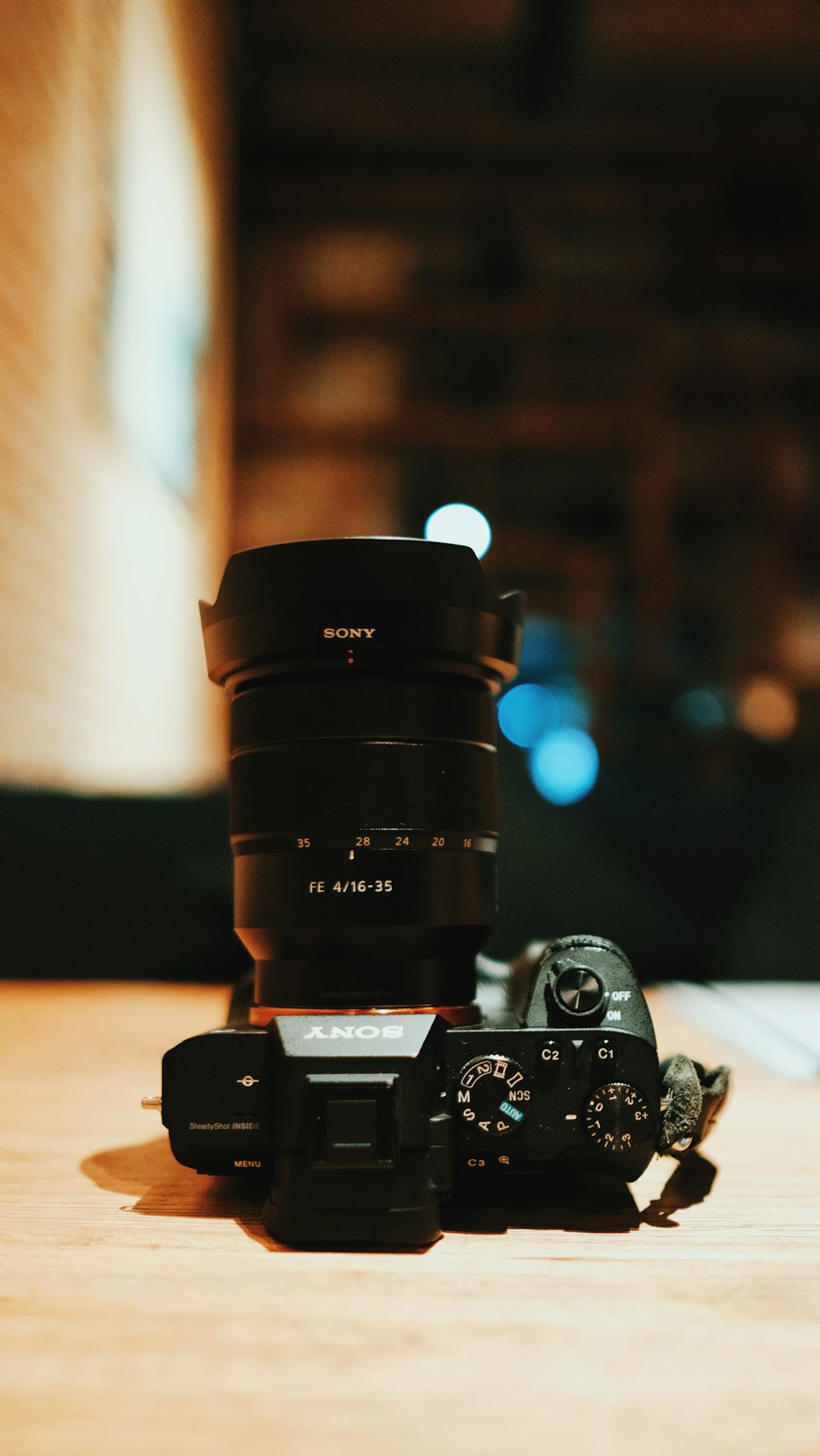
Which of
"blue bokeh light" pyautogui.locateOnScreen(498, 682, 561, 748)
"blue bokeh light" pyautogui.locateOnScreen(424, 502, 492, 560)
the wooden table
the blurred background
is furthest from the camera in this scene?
"blue bokeh light" pyautogui.locateOnScreen(498, 682, 561, 748)

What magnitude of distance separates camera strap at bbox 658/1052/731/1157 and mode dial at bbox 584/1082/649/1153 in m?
0.02

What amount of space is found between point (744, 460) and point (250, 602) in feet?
12.0

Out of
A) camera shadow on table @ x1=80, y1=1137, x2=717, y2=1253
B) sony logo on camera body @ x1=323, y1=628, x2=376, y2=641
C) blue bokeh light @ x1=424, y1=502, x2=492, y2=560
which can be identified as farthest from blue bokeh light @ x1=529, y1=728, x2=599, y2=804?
sony logo on camera body @ x1=323, y1=628, x2=376, y2=641

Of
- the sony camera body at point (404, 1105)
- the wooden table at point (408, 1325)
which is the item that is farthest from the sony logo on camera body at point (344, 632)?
the wooden table at point (408, 1325)

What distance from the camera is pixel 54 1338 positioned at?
0.40 meters

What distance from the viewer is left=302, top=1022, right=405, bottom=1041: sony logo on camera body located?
52 centimetres

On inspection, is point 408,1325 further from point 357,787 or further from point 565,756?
point 565,756

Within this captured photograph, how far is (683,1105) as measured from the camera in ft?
1.81

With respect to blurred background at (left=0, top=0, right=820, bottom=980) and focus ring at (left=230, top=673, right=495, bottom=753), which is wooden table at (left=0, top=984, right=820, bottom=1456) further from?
blurred background at (left=0, top=0, right=820, bottom=980)

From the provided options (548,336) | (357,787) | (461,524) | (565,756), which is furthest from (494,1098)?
(548,336)

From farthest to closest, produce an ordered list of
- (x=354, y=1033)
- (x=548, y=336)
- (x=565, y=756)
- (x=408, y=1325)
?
1. (x=548, y=336)
2. (x=565, y=756)
3. (x=354, y=1033)
4. (x=408, y=1325)

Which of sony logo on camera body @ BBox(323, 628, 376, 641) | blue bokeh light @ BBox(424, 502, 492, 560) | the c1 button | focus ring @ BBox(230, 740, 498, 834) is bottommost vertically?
the c1 button

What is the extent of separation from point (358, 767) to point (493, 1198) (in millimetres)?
259

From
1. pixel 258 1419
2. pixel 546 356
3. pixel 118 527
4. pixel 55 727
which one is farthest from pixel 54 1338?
pixel 546 356
